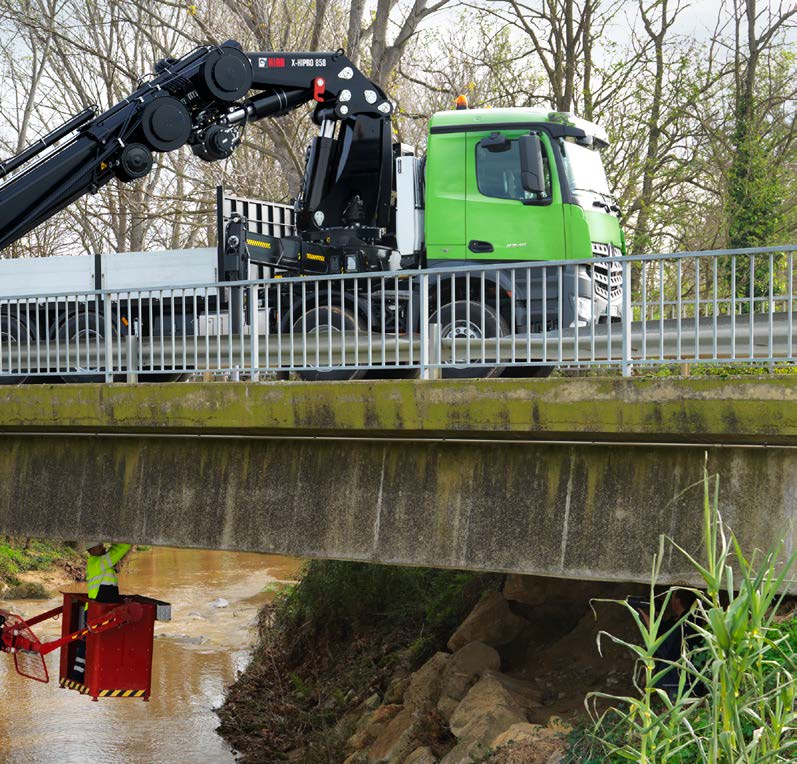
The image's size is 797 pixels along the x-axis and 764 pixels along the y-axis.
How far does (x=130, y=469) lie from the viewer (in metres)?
8.58

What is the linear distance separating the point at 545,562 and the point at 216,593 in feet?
54.0

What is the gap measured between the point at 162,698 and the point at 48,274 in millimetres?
7142

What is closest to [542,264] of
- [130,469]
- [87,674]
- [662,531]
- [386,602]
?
[662,531]

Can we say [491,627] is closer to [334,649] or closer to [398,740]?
[398,740]

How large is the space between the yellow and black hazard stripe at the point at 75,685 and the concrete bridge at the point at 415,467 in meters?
1.75

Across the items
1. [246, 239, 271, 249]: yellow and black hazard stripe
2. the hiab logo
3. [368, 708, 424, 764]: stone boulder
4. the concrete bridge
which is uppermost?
the hiab logo

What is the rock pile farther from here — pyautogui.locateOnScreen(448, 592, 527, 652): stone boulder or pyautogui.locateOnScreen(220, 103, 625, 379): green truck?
pyautogui.locateOnScreen(220, 103, 625, 379): green truck

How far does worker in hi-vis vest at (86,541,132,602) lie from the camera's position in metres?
9.77

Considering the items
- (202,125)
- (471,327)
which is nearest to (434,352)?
(471,327)

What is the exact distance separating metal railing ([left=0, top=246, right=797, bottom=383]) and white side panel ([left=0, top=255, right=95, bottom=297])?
10.3 inches

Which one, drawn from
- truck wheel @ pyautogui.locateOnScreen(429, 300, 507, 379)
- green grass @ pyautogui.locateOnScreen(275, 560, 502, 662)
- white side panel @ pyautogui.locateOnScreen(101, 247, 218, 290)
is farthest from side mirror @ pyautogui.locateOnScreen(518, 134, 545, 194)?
green grass @ pyautogui.locateOnScreen(275, 560, 502, 662)

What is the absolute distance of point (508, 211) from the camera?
10359mm

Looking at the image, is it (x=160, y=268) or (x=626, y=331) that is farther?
(x=160, y=268)

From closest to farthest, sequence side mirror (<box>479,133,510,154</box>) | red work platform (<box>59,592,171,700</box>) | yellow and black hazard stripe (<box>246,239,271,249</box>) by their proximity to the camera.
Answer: red work platform (<box>59,592,171,700</box>), side mirror (<box>479,133,510,154</box>), yellow and black hazard stripe (<box>246,239,271,249</box>)
